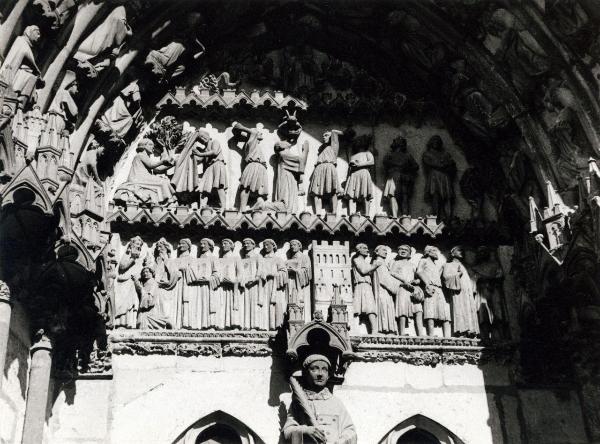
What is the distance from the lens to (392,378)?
10.2m

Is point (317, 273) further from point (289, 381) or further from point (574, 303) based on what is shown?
point (574, 303)

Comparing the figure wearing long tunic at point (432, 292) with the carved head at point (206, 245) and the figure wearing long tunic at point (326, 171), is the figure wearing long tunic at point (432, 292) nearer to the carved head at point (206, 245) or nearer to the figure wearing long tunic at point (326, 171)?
the figure wearing long tunic at point (326, 171)

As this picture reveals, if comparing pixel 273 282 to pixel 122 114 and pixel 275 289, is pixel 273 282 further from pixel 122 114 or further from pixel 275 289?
pixel 122 114

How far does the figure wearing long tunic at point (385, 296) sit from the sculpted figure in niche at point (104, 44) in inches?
143

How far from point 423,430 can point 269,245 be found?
100 inches

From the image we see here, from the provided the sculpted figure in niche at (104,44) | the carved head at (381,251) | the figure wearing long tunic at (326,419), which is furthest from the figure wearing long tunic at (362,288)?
the sculpted figure in niche at (104,44)

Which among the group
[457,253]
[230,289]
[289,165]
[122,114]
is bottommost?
[230,289]

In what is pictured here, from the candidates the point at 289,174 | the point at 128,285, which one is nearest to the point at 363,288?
the point at 289,174

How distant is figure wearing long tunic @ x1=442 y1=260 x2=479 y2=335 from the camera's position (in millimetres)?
10539

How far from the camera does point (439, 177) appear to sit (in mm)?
11461

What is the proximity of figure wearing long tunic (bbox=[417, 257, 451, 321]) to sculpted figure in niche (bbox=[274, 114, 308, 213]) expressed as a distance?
5.18 ft

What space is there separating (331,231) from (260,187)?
3.28ft

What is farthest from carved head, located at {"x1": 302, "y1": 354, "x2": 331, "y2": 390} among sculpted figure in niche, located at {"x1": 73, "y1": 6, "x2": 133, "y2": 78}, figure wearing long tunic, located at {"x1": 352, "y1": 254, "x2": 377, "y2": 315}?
sculpted figure in niche, located at {"x1": 73, "y1": 6, "x2": 133, "y2": 78}

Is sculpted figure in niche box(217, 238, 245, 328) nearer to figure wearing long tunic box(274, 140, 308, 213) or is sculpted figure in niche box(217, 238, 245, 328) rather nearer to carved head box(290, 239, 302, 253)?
carved head box(290, 239, 302, 253)
